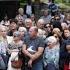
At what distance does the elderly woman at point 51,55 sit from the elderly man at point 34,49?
0.16m

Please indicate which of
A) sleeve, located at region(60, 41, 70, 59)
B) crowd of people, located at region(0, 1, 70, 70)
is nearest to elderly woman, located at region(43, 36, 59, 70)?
crowd of people, located at region(0, 1, 70, 70)

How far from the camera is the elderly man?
1134cm

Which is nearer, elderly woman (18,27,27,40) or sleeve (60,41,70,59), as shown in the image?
sleeve (60,41,70,59)

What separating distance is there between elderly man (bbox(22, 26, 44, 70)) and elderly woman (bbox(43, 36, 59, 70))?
0.51ft

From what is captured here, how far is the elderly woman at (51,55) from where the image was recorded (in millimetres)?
11484

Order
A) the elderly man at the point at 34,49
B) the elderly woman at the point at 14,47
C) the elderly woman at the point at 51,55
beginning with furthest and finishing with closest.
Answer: the elderly woman at the point at 14,47 < the elderly woman at the point at 51,55 < the elderly man at the point at 34,49

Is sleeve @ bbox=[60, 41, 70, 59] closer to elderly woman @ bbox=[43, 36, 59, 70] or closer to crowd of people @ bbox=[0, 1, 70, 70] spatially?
crowd of people @ bbox=[0, 1, 70, 70]

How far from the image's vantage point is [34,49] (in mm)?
11414

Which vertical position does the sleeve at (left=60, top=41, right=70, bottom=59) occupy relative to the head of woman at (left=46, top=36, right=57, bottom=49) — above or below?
below

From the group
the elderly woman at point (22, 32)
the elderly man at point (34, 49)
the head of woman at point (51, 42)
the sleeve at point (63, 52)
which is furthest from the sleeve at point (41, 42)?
the elderly woman at point (22, 32)

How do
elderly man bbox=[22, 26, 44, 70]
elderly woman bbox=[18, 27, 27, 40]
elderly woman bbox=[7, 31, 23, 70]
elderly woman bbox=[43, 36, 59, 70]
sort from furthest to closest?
elderly woman bbox=[18, 27, 27, 40], elderly woman bbox=[7, 31, 23, 70], elderly woman bbox=[43, 36, 59, 70], elderly man bbox=[22, 26, 44, 70]

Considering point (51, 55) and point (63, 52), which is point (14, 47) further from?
point (63, 52)

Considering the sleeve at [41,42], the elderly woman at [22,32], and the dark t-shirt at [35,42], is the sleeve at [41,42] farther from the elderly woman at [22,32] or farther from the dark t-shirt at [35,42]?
A: the elderly woman at [22,32]

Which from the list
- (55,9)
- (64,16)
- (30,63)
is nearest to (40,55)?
(30,63)
